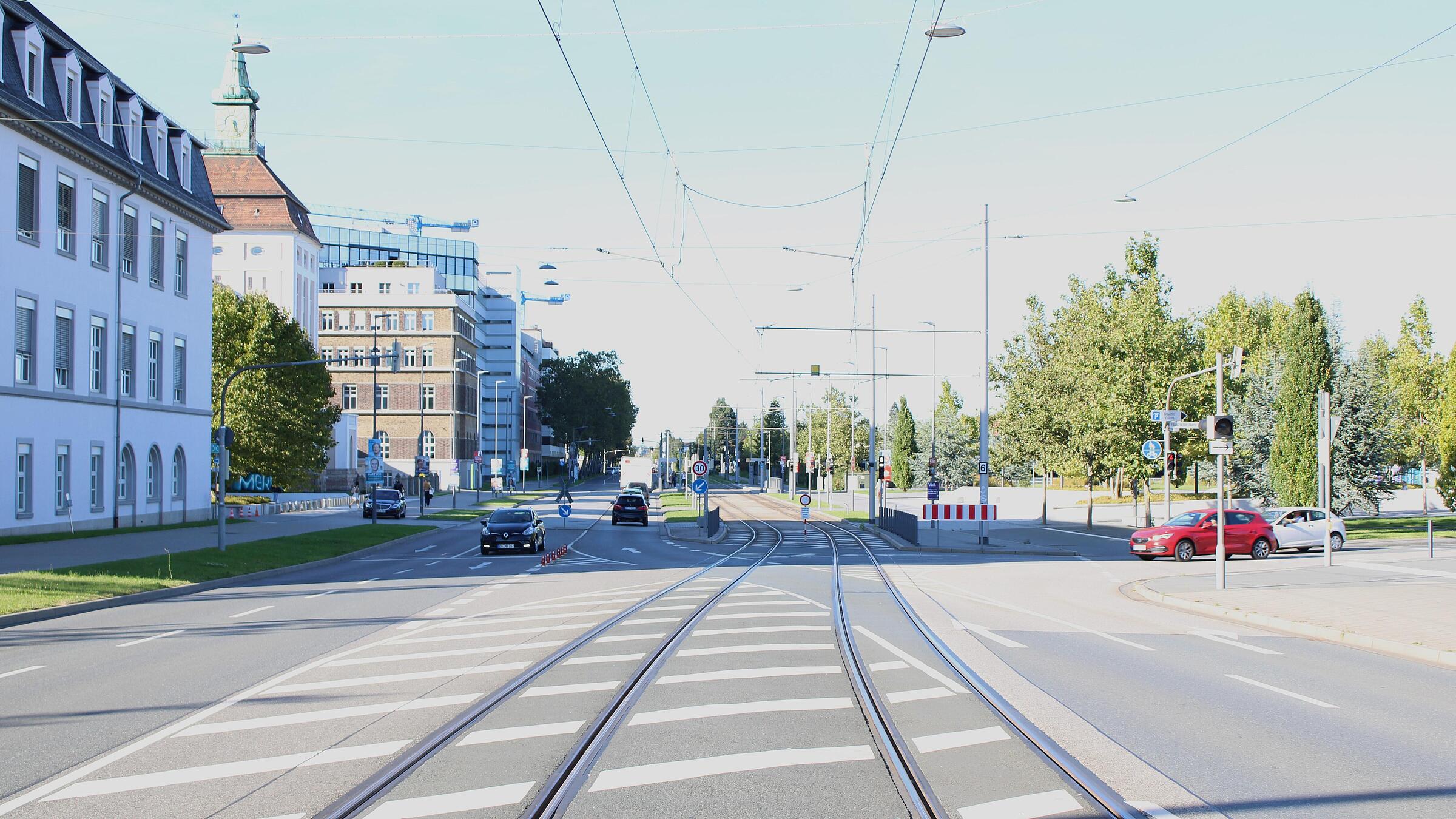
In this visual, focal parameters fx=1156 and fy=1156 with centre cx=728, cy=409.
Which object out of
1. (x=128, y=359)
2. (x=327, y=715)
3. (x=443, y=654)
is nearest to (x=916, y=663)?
(x=443, y=654)

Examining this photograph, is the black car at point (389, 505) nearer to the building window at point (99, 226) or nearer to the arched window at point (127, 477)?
the arched window at point (127, 477)

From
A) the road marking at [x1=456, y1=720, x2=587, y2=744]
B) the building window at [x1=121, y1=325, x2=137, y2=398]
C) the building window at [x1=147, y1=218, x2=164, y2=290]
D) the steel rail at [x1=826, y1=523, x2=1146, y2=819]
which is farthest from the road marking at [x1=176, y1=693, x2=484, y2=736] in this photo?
the building window at [x1=147, y1=218, x2=164, y2=290]

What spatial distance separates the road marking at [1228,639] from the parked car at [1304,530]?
2180 centimetres

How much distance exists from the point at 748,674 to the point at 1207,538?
26804 millimetres

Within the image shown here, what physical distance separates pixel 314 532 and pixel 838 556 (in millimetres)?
19430

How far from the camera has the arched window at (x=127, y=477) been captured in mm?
41375

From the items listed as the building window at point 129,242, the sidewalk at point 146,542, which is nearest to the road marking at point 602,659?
the sidewalk at point 146,542

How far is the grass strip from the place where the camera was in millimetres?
19078

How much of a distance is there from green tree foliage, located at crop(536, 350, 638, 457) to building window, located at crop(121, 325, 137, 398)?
340 ft

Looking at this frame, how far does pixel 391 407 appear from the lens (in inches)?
4328

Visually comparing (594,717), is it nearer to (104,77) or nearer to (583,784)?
(583,784)

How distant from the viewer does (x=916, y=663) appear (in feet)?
42.9

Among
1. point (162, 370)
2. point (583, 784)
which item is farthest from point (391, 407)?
point (583, 784)

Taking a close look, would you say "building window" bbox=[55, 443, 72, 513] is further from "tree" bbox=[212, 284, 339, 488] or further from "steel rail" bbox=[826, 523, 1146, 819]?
"steel rail" bbox=[826, 523, 1146, 819]
